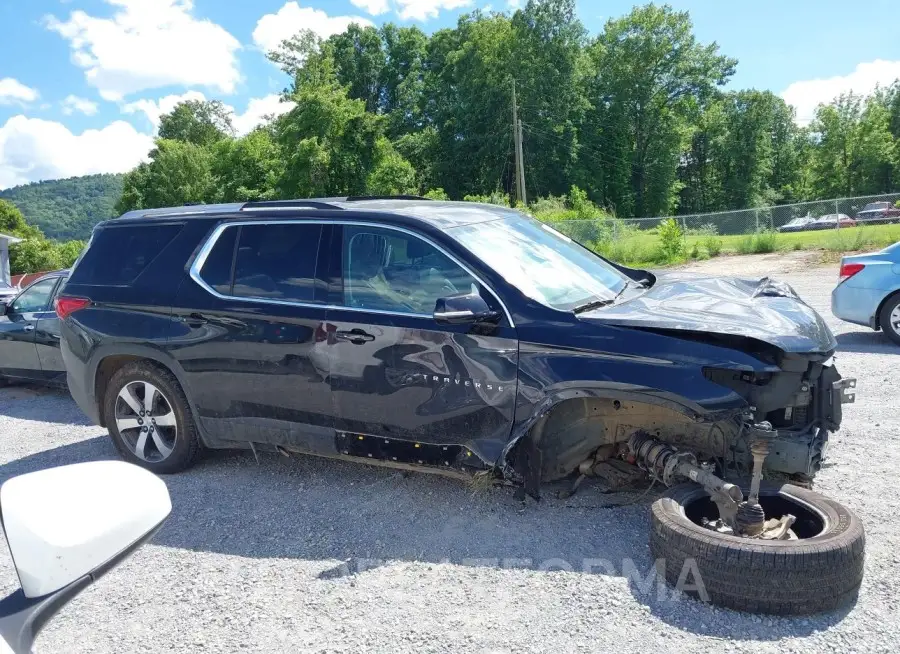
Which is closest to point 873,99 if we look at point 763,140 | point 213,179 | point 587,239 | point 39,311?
point 763,140

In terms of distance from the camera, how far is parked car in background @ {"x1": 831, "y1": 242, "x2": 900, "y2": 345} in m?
8.59

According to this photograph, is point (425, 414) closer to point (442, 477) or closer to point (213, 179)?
point (442, 477)

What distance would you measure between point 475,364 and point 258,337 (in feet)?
4.83

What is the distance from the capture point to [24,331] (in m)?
8.13

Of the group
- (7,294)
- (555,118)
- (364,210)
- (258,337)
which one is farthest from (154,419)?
(555,118)

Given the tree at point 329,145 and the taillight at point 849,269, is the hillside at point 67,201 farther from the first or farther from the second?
the taillight at point 849,269

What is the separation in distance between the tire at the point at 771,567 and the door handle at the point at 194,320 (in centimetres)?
314

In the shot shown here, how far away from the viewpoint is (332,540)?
4.08 m

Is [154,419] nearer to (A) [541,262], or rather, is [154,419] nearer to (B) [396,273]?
(B) [396,273]

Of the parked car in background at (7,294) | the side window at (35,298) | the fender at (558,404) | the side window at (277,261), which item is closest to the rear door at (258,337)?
the side window at (277,261)

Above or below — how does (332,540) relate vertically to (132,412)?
below

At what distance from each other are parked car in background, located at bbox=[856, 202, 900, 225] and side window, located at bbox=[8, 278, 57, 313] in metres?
24.6

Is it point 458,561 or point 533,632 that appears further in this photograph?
point 458,561

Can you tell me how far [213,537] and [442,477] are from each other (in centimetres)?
147
